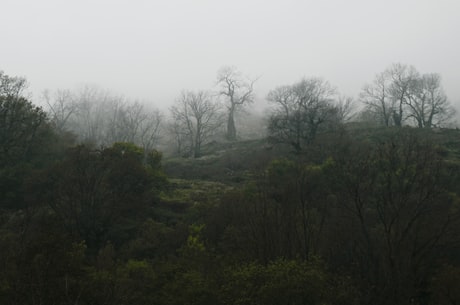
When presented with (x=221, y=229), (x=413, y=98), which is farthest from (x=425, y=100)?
(x=221, y=229)

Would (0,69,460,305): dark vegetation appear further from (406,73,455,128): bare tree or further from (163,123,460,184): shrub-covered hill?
(406,73,455,128): bare tree

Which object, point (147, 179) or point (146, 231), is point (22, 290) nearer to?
point (146, 231)

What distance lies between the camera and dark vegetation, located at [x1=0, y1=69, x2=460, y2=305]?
43.6 ft

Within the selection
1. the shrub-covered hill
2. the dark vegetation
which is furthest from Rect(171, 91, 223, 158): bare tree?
the dark vegetation

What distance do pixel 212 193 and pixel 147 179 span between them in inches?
229

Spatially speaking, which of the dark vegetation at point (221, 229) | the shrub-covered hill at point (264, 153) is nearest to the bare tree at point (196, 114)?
the shrub-covered hill at point (264, 153)

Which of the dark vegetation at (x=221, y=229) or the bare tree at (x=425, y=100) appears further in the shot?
the bare tree at (x=425, y=100)

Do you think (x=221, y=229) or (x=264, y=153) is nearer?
(x=221, y=229)

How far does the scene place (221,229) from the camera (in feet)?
73.6

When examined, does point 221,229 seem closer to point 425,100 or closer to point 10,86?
point 10,86

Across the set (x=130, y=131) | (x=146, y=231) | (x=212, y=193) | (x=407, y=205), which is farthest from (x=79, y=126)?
(x=407, y=205)

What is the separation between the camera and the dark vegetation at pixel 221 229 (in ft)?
43.6

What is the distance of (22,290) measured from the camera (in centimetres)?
1117

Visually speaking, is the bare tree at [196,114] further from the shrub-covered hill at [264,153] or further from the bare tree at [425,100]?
the bare tree at [425,100]
